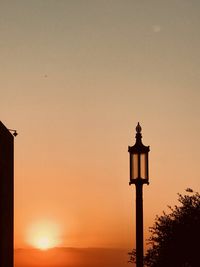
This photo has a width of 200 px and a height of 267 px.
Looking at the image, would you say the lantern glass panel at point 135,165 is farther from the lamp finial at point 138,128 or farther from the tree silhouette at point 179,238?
the tree silhouette at point 179,238

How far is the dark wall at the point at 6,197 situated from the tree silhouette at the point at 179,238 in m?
8.45

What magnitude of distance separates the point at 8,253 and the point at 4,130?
23.1ft

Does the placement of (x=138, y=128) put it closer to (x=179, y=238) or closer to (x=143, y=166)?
(x=143, y=166)

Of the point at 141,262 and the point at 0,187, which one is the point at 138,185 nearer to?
the point at 141,262

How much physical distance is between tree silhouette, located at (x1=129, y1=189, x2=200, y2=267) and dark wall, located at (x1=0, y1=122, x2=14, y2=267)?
8.45m

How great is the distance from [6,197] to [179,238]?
10.5 m

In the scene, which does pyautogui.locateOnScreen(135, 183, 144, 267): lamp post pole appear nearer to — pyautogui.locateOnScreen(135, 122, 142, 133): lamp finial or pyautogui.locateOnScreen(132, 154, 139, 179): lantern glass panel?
pyautogui.locateOnScreen(132, 154, 139, 179): lantern glass panel

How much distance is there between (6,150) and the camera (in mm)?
35344

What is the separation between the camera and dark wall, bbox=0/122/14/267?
3413cm

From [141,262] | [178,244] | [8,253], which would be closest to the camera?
[141,262]

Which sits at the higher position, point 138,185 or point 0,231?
point 0,231

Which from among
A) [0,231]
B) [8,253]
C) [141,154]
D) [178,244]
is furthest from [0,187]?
[141,154]

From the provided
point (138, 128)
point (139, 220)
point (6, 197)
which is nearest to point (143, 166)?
point (139, 220)

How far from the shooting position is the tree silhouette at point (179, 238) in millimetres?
41000
